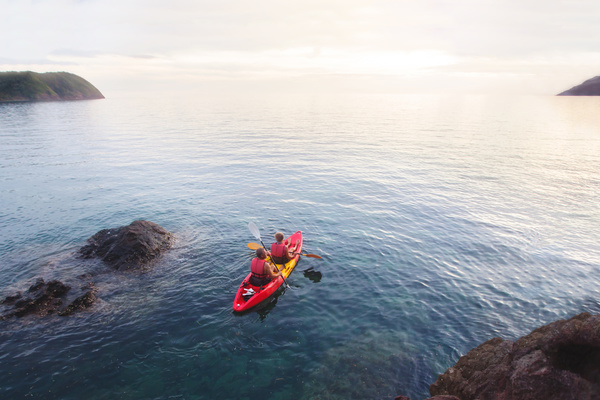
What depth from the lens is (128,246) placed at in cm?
1655

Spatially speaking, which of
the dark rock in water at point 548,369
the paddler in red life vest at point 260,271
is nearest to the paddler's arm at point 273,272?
the paddler in red life vest at point 260,271

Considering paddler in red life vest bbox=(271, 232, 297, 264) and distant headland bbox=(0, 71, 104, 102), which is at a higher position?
distant headland bbox=(0, 71, 104, 102)

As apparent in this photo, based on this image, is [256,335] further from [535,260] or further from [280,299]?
[535,260]

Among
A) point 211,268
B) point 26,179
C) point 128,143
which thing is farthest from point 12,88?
point 211,268

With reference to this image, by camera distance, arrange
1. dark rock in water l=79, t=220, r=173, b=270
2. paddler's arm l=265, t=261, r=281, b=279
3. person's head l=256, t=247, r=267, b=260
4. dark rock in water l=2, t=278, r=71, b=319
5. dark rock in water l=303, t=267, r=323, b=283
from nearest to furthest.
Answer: dark rock in water l=2, t=278, r=71, b=319 → person's head l=256, t=247, r=267, b=260 → paddler's arm l=265, t=261, r=281, b=279 → dark rock in water l=303, t=267, r=323, b=283 → dark rock in water l=79, t=220, r=173, b=270

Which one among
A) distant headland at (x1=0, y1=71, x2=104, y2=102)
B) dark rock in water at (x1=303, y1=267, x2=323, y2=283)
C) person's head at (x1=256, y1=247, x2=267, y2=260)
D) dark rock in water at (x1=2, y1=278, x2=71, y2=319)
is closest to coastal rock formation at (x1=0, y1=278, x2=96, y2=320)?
dark rock in water at (x1=2, y1=278, x2=71, y2=319)

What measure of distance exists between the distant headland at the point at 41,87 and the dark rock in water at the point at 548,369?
182513 millimetres

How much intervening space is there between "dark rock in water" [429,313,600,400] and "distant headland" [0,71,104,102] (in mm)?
182513

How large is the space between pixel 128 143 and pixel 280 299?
4670 cm

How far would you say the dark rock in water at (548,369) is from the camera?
5938 mm

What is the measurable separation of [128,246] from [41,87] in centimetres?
17591

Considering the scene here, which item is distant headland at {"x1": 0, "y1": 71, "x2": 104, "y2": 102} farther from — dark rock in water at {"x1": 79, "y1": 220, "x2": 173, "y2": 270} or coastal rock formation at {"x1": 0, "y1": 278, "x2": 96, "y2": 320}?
coastal rock formation at {"x1": 0, "y1": 278, "x2": 96, "y2": 320}

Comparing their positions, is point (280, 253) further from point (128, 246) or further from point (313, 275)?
point (128, 246)

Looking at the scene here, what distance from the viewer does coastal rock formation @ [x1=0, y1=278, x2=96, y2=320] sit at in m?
12.5
